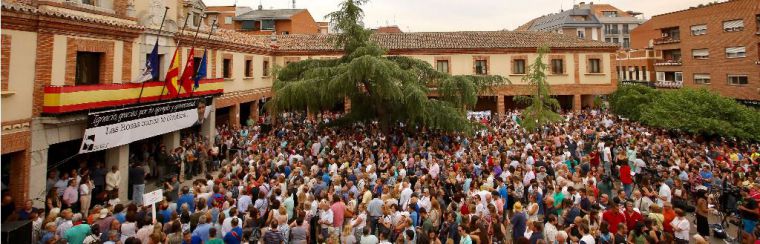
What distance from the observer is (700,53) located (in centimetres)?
3422

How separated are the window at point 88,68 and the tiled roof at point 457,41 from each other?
17544mm

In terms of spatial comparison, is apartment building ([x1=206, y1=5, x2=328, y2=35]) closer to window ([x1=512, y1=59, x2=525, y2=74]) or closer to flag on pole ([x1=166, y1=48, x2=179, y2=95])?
window ([x1=512, y1=59, x2=525, y2=74])

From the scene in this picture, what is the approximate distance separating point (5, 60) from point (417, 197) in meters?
9.33

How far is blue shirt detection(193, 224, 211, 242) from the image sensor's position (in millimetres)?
7602

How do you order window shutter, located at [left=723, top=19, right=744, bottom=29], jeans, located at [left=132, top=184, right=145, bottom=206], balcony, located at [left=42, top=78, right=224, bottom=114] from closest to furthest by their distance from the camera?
balcony, located at [left=42, top=78, right=224, bottom=114] → jeans, located at [left=132, top=184, right=145, bottom=206] → window shutter, located at [left=723, top=19, right=744, bottom=29]

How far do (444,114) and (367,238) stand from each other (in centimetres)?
1119

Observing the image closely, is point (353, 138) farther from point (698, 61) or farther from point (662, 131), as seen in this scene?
point (698, 61)

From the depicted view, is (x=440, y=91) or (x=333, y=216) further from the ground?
(x=440, y=91)

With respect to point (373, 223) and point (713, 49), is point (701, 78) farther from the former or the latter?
point (373, 223)

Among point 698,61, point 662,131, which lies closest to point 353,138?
point 662,131

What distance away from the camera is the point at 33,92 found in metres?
10.6

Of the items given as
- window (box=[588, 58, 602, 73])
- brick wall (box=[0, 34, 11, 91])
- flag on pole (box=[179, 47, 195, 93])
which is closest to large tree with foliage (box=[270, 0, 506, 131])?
flag on pole (box=[179, 47, 195, 93])

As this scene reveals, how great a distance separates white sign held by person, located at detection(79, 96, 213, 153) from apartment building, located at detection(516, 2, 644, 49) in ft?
160

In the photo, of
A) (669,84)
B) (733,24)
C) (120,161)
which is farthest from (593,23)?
(120,161)
